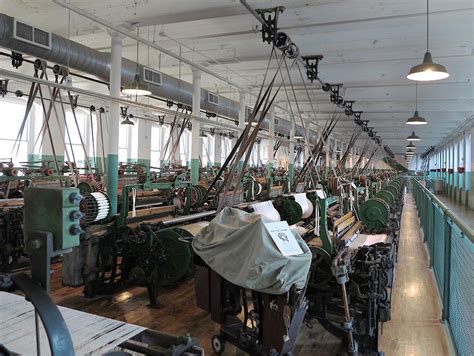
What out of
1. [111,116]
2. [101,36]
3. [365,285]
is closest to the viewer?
[365,285]

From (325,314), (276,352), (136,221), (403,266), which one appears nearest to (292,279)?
(276,352)

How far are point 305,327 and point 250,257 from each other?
1.65 metres

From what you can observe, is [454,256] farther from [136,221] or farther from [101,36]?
[101,36]

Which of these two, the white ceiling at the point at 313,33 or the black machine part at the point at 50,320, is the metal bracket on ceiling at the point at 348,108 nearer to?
the white ceiling at the point at 313,33

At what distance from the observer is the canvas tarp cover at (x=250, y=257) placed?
2.53 metres

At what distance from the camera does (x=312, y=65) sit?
7.42 meters

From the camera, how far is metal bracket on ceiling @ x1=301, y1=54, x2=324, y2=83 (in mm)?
7168

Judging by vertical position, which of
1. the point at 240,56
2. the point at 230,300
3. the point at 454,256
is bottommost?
the point at 230,300

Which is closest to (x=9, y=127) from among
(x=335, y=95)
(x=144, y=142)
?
(x=144, y=142)

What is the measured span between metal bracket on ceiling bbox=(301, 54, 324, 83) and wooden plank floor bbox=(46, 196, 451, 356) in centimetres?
384

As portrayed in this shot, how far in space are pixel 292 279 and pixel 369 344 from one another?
4.14 ft

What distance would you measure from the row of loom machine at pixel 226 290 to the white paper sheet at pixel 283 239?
1.52 feet

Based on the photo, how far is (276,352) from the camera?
261cm

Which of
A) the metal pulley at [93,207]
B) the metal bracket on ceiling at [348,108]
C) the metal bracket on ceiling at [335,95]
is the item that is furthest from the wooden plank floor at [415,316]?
the metal bracket on ceiling at [348,108]
